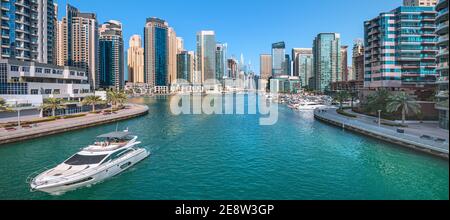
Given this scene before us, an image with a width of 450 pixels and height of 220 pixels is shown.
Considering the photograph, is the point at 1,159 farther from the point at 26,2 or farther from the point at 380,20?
the point at 380,20

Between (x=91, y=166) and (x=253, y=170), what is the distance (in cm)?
1987

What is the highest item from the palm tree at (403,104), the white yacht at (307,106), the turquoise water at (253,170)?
the palm tree at (403,104)

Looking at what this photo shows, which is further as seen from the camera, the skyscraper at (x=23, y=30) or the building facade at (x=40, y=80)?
the skyscraper at (x=23, y=30)

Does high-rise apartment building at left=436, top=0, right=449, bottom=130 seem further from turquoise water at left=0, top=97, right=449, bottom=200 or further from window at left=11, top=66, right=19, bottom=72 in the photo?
window at left=11, top=66, right=19, bottom=72

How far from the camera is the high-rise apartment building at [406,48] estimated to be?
94438mm

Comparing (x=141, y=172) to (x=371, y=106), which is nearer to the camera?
(x=141, y=172)

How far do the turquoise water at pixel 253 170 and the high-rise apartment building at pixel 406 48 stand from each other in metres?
55.3

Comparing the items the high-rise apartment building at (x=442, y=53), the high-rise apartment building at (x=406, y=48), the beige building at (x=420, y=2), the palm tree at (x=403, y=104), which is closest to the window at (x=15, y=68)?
the high-rise apartment building at (x=442, y=53)

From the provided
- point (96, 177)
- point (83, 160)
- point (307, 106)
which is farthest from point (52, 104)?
point (307, 106)

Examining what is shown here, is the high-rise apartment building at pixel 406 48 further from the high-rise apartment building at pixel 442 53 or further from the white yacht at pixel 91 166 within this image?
the white yacht at pixel 91 166

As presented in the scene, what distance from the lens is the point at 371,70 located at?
108312mm

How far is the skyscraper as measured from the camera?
95062 millimetres
